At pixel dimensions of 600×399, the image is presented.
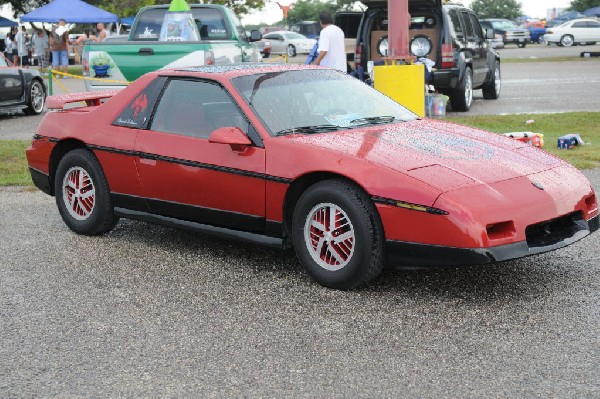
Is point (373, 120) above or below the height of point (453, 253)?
above

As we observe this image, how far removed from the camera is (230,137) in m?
6.04

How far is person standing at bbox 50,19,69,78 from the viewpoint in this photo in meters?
29.0

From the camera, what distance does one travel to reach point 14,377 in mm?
4430

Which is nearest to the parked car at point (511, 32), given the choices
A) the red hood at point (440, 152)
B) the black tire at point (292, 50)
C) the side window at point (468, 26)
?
the black tire at point (292, 50)

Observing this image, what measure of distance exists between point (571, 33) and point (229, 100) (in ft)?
160

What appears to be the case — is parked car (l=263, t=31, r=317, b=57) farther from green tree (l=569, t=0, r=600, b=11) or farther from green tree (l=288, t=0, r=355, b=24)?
green tree (l=288, t=0, r=355, b=24)

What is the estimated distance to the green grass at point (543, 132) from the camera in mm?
10597

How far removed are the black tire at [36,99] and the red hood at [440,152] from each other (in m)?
12.9

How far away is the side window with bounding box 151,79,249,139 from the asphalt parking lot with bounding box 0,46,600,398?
905 millimetres

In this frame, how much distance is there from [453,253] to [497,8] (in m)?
126

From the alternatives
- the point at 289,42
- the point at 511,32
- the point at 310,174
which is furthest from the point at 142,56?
the point at 511,32

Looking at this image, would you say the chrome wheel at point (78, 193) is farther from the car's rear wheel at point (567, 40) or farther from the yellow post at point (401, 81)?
the car's rear wheel at point (567, 40)

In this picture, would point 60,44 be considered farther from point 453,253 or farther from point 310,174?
point 453,253

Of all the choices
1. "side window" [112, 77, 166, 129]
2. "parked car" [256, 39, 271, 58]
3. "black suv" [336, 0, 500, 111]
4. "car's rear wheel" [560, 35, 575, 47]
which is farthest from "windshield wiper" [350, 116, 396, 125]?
"car's rear wheel" [560, 35, 575, 47]
